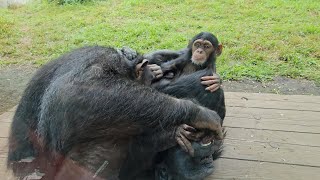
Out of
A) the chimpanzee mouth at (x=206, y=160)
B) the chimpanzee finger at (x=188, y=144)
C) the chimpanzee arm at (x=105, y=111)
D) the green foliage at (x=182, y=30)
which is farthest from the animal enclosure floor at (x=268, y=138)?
the green foliage at (x=182, y=30)

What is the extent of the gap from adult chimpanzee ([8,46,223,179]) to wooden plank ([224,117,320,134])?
0.74m

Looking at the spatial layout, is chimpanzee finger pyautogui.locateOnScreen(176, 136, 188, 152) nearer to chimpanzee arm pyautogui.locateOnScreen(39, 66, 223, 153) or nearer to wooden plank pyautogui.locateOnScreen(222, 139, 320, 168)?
chimpanzee arm pyautogui.locateOnScreen(39, 66, 223, 153)

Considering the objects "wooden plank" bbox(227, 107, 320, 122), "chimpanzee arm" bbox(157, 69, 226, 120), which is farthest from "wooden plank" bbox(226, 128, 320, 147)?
"chimpanzee arm" bbox(157, 69, 226, 120)

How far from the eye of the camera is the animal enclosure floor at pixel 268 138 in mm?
2094

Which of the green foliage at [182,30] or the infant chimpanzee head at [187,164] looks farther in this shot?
the green foliage at [182,30]

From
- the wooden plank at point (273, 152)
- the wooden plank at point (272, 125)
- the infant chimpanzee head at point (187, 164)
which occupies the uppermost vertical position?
the infant chimpanzee head at point (187, 164)

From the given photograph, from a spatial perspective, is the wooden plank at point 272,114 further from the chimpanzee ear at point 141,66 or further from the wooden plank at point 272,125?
the chimpanzee ear at point 141,66

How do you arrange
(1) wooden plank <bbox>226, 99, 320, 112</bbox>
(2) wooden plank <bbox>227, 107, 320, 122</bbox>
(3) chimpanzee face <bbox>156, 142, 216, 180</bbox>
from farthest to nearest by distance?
(1) wooden plank <bbox>226, 99, 320, 112</bbox> < (2) wooden plank <bbox>227, 107, 320, 122</bbox> < (3) chimpanzee face <bbox>156, 142, 216, 180</bbox>

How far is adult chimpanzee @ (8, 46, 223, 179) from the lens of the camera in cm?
174

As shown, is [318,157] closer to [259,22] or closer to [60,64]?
[60,64]

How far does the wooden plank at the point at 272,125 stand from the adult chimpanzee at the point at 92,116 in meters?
0.74

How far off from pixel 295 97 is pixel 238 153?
1048mm

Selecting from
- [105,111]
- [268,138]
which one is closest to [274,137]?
[268,138]

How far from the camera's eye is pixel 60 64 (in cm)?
197
